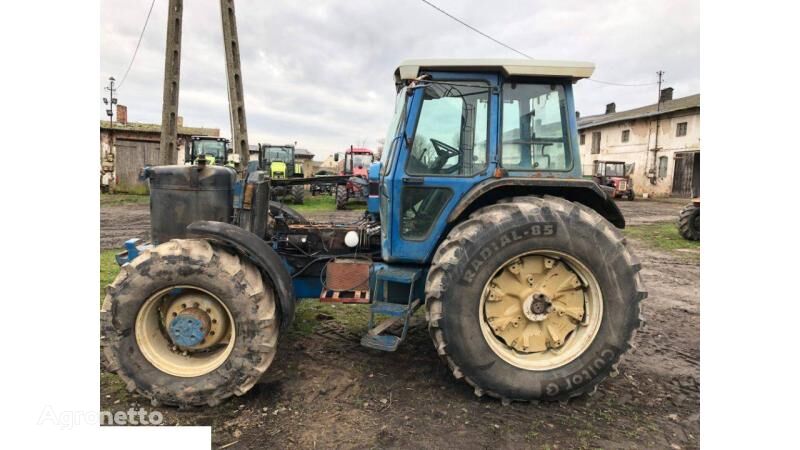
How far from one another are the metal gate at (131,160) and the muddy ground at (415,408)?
20.9 m

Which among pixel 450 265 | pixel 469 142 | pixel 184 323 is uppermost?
pixel 469 142

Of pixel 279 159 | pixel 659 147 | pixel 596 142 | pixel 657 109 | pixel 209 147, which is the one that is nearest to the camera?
pixel 209 147

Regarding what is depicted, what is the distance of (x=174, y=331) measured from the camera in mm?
2918

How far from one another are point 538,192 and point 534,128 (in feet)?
1.60

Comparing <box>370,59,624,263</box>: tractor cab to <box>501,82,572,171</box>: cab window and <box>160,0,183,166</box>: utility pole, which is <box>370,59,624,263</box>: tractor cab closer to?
<box>501,82,572,171</box>: cab window

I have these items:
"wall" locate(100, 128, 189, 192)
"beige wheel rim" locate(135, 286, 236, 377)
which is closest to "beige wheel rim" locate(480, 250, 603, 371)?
"beige wheel rim" locate(135, 286, 236, 377)

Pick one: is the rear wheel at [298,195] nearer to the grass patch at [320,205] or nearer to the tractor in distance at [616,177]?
the grass patch at [320,205]

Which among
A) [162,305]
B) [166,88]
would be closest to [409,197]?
[162,305]

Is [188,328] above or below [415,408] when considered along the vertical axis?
above

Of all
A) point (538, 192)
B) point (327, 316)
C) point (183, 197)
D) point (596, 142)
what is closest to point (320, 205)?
point (327, 316)

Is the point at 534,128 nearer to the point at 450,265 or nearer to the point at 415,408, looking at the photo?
the point at 450,265

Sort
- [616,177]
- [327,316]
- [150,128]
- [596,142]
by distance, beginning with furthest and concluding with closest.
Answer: [596,142] → [616,177] → [150,128] → [327,316]

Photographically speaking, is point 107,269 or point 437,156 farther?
point 107,269

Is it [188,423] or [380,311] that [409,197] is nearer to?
[380,311]
